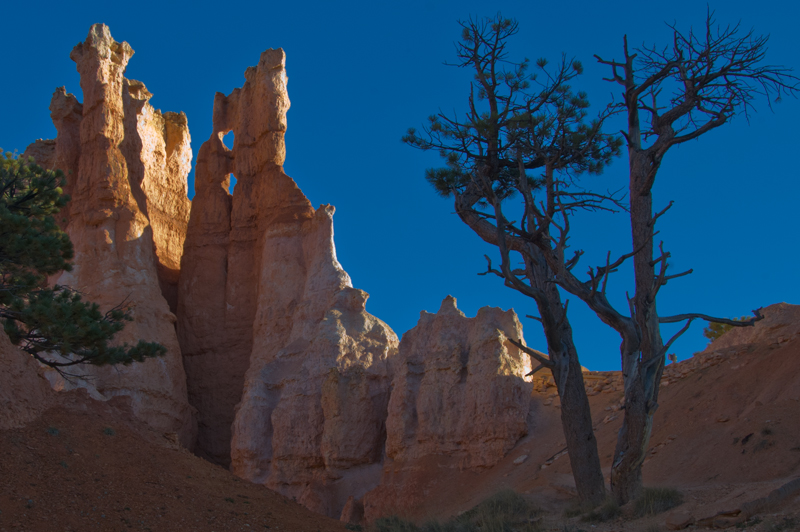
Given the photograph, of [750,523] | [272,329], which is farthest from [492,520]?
[272,329]

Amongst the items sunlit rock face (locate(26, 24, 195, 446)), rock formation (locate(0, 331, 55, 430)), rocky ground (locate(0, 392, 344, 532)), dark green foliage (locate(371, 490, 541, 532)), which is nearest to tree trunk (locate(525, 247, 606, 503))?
dark green foliage (locate(371, 490, 541, 532))

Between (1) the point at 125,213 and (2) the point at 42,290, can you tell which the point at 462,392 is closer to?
(2) the point at 42,290

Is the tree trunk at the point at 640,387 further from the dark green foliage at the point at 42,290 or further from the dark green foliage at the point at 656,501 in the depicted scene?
the dark green foliage at the point at 42,290

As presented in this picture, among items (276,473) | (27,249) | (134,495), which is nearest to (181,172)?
(276,473)

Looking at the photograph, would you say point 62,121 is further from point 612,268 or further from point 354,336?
point 612,268

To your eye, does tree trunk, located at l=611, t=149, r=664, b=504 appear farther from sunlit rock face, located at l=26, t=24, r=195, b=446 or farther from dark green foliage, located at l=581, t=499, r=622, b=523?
sunlit rock face, located at l=26, t=24, r=195, b=446

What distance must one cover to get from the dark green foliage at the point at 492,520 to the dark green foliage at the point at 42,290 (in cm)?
601

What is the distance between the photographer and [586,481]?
12570mm

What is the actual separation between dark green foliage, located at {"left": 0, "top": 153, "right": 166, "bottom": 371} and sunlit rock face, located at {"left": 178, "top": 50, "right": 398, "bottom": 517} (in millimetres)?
7633

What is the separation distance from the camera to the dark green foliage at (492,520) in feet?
37.5

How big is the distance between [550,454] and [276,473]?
8310 millimetres

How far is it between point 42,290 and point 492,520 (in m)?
9.38

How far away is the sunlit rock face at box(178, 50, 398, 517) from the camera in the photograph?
2173cm

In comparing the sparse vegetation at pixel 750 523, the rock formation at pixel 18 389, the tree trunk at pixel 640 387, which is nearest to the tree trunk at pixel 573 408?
the tree trunk at pixel 640 387
